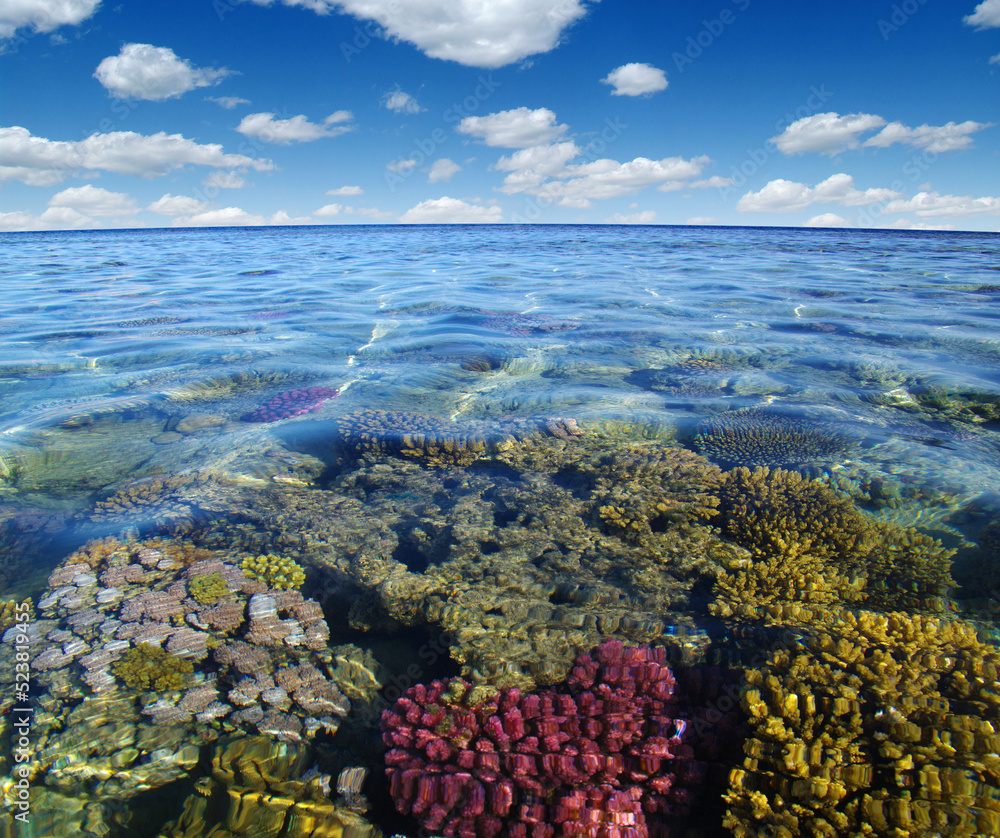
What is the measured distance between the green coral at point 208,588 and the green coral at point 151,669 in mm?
410

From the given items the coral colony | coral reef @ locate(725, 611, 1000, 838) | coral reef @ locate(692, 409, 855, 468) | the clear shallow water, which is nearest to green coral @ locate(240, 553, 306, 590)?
the clear shallow water

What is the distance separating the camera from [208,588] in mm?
3488

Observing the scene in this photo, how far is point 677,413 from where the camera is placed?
256 inches

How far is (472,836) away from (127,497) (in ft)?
13.9

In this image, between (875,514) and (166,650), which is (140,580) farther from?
(875,514)

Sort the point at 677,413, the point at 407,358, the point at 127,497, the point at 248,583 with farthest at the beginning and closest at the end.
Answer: the point at 407,358, the point at 677,413, the point at 127,497, the point at 248,583

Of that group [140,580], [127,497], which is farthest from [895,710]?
[127,497]

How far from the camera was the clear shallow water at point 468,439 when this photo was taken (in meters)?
3.40

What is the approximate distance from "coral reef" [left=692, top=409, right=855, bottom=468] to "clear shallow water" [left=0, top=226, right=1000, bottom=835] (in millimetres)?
36

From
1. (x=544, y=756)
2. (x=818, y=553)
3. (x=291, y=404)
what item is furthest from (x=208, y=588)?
(x=818, y=553)

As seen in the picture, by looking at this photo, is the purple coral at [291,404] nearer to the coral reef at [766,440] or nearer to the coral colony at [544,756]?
the coral colony at [544,756]

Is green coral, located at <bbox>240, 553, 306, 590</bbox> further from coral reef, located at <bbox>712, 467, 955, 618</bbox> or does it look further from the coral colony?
coral reef, located at <bbox>712, 467, 955, 618</bbox>

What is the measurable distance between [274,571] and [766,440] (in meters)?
5.07

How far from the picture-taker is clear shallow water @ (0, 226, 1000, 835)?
134 inches
